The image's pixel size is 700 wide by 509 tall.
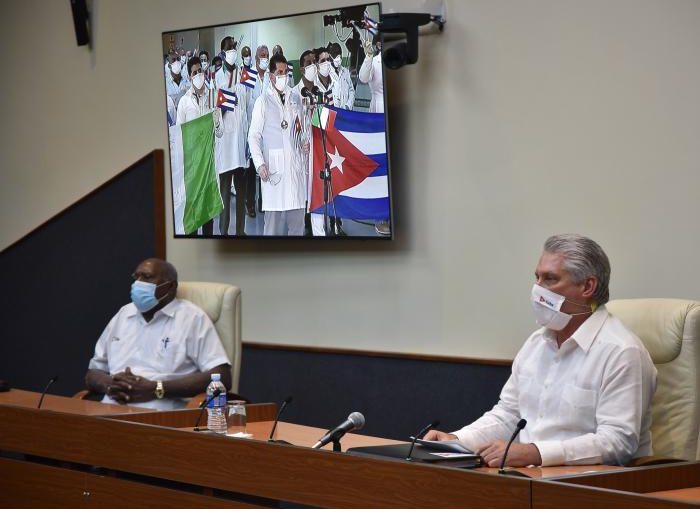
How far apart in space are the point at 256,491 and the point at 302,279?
2.56m

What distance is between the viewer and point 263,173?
17.6ft

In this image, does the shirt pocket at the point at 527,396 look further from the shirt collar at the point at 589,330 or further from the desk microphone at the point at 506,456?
the desk microphone at the point at 506,456

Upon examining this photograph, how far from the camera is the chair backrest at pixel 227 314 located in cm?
483

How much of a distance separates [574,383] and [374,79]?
2.15 metres

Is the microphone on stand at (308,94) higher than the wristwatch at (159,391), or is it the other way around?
the microphone on stand at (308,94)

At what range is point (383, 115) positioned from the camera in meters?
4.85

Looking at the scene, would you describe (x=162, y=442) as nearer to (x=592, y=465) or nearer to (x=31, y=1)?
(x=592, y=465)

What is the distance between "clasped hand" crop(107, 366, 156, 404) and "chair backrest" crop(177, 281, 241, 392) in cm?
41

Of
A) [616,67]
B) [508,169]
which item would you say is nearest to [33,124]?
[508,169]

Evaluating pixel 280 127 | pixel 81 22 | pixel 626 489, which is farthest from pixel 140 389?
pixel 81 22

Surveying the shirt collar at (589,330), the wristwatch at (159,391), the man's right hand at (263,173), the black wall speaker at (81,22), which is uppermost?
the black wall speaker at (81,22)

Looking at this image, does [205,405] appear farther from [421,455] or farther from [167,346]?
[167,346]

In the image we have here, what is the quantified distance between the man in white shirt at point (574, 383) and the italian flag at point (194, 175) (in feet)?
8.63

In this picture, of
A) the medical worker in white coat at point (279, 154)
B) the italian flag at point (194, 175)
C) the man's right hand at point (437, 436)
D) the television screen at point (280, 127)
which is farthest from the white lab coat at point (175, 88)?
the man's right hand at point (437, 436)
